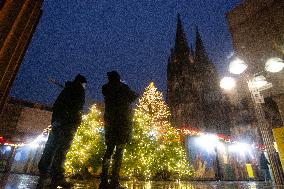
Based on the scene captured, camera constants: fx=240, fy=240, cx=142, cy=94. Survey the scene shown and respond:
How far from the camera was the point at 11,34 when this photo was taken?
→ 3.22 meters

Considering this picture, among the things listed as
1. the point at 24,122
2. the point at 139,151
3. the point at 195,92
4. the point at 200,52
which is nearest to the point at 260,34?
the point at 139,151

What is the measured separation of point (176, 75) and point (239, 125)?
26637 millimetres

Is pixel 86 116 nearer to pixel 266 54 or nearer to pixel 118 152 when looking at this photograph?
pixel 118 152

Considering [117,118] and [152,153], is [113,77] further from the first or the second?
[152,153]

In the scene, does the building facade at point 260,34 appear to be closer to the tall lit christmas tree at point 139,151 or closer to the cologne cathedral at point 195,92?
the tall lit christmas tree at point 139,151

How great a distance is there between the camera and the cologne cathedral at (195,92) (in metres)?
57.6

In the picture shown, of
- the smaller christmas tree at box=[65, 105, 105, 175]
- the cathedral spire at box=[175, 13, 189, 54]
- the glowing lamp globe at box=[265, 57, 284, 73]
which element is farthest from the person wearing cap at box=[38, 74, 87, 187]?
the cathedral spire at box=[175, 13, 189, 54]

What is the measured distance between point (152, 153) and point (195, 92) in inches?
2024

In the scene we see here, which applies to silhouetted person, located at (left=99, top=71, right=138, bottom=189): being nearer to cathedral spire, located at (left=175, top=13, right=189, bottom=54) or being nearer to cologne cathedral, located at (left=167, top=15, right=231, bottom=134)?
cologne cathedral, located at (left=167, top=15, right=231, bottom=134)

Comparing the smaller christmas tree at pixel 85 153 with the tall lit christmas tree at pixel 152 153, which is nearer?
the smaller christmas tree at pixel 85 153

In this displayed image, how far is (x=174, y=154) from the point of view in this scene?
1228 cm

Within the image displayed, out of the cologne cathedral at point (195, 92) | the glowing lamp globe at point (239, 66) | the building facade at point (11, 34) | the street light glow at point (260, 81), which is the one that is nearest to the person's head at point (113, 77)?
the building facade at point (11, 34)

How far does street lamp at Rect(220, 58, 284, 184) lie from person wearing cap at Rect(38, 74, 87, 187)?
452 centimetres

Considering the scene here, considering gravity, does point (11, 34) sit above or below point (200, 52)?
below
